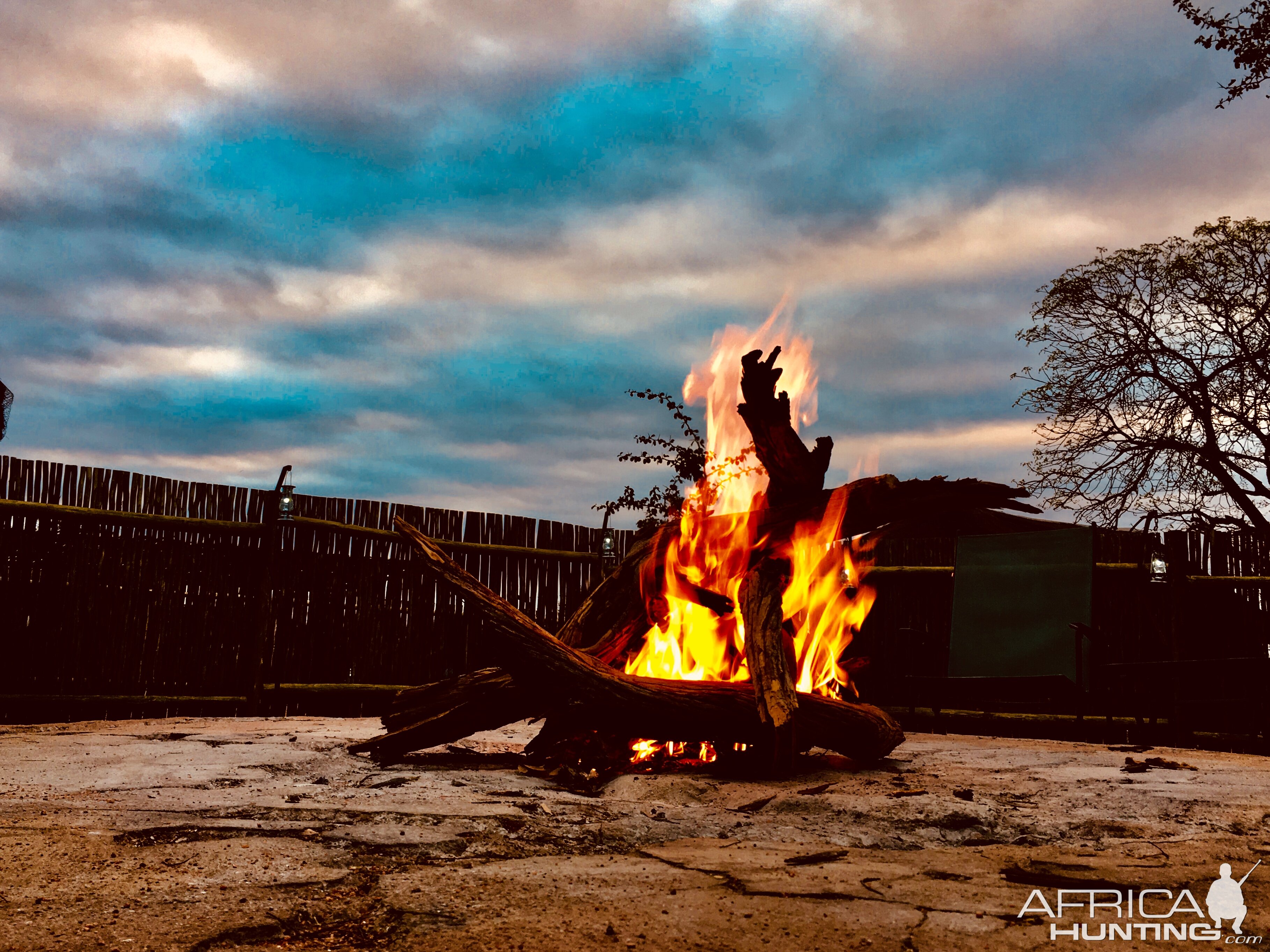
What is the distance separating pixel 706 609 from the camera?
192 inches

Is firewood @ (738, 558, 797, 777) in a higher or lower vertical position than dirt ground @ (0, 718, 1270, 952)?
higher

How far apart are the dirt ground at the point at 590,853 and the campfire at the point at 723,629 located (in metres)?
Answer: 0.23

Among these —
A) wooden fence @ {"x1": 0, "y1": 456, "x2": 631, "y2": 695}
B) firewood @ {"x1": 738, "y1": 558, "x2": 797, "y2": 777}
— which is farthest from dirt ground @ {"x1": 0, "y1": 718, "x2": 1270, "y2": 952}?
wooden fence @ {"x1": 0, "y1": 456, "x2": 631, "y2": 695}

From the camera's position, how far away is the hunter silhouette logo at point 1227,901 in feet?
7.09

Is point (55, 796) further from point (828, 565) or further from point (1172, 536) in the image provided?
point (1172, 536)

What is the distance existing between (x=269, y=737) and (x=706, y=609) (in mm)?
2783

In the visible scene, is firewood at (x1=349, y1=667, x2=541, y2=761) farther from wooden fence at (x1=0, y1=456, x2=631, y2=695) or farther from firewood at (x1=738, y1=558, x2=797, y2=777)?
wooden fence at (x1=0, y1=456, x2=631, y2=695)

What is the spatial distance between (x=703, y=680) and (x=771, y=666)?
41 cm

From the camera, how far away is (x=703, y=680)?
14.3 ft

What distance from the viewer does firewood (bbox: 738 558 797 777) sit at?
13.2 feet

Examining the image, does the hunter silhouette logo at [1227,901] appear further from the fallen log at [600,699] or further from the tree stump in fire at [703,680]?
the fallen log at [600,699]

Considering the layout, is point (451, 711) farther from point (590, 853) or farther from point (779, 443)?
point (779, 443)

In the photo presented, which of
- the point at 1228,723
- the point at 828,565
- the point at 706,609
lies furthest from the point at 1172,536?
the point at 706,609

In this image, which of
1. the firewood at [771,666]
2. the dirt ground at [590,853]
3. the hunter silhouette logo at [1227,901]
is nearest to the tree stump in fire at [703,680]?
the firewood at [771,666]
